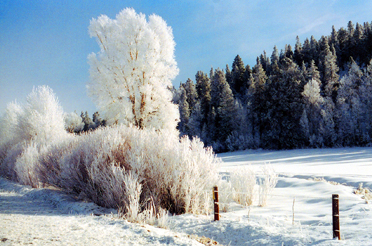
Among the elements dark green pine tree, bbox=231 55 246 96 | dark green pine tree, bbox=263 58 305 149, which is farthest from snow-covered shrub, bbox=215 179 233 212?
dark green pine tree, bbox=231 55 246 96

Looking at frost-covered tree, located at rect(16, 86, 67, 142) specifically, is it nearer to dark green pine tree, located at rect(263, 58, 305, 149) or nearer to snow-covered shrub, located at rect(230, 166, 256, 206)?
snow-covered shrub, located at rect(230, 166, 256, 206)

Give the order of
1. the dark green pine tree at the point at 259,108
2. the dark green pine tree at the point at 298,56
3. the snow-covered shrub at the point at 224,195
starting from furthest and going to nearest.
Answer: the dark green pine tree at the point at 298,56
the dark green pine tree at the point at 259,108
the snow-covered shrub at the point at 224,195

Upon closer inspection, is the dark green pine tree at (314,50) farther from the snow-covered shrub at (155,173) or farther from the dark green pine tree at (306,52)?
the snow-covered shrub at (155,173)

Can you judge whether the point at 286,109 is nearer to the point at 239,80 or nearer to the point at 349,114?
the point at 349,114

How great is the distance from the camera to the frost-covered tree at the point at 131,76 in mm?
15586

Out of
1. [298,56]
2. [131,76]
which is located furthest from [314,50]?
Answer: [131,76]

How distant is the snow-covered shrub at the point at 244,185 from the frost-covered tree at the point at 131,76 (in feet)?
30.6

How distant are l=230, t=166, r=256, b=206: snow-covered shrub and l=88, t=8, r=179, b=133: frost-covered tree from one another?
A: 9323 millimetres

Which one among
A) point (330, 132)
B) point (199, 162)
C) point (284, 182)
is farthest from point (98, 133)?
point (330, 132)

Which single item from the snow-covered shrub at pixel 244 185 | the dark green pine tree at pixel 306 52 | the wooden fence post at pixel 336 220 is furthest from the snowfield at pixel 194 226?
the dark green pine tree at pixel 306 52

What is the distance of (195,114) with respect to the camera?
51.3m

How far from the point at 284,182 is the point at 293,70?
30.0 m

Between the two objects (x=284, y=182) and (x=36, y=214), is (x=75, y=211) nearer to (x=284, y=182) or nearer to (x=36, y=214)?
(x=36, y=214)

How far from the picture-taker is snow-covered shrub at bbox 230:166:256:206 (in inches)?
243
